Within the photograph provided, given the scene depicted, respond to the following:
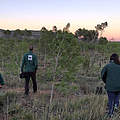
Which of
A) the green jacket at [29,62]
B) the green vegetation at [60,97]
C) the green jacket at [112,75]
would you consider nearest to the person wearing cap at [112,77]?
the green jacket at [112,75]

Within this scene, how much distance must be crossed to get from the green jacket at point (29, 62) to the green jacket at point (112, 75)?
3.11 metres

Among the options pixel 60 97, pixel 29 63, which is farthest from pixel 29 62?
pixel 60 97

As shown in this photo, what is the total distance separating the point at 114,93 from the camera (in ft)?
19.1

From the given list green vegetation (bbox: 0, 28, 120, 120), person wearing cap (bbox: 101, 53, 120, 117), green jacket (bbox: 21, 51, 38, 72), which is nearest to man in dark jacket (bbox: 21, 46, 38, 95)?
green jacket (bbox: 21, 51, 38, 72)

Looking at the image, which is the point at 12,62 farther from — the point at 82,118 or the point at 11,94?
the point at 82,118

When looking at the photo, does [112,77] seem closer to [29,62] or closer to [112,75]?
[112,75]

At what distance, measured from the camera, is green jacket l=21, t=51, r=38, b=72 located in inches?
311

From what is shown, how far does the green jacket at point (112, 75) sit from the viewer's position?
18.3 feet

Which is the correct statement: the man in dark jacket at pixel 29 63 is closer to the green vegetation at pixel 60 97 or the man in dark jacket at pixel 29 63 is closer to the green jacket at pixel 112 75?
the green vegetation at pixel 60 97

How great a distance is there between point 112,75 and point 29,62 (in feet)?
11.2

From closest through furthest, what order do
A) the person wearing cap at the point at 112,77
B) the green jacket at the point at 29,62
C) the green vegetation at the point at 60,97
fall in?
1. the green vegetation at the point at 60,97
2. the person wearing cap at the point at 112,77
3. the green jacket at the point at 29,62

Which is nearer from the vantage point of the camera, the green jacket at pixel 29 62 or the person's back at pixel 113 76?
the person's back at pixel 113 76

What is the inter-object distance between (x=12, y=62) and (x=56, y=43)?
550 centimetres

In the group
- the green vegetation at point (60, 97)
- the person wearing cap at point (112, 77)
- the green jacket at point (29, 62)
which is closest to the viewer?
the green vegetation at point (60, 97)
